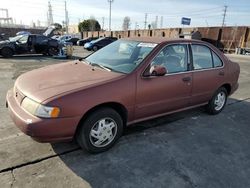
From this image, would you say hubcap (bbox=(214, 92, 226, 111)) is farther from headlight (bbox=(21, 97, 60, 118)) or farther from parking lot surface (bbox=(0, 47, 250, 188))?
headlight (bbox=(21, 97, 60, 118))

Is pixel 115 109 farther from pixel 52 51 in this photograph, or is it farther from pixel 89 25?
pixel 89 25

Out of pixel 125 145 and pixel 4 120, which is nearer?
pixel 125 145

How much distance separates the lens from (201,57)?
15.1ft

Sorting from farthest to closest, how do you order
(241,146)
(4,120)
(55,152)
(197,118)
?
(197,118) < (4,120) < (241,146) < (55,152)

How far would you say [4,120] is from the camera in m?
4.36

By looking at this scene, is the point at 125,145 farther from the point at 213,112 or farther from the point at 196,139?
the point at 213,112

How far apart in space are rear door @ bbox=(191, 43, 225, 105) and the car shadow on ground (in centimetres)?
59

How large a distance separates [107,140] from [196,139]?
1.58 m

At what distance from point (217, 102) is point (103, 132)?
118 inches

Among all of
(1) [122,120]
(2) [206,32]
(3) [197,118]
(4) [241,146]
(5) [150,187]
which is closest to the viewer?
(5) [150,187]

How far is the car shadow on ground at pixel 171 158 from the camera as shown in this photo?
2889mm

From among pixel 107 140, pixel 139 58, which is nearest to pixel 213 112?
pixel 139 58

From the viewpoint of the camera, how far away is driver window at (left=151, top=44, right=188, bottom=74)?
387cm

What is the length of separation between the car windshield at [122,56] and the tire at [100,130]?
72 centimetres
